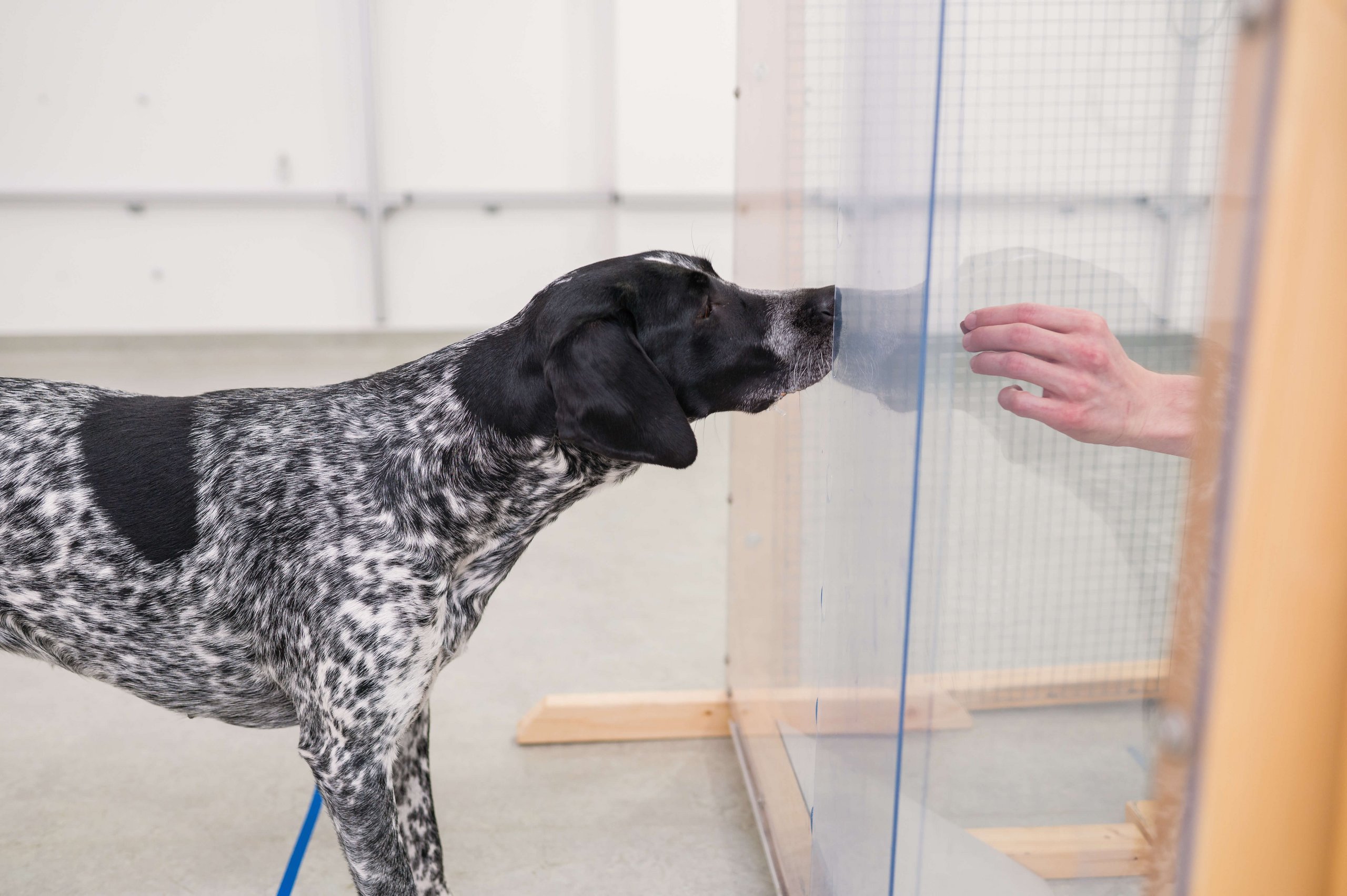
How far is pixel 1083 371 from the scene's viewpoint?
882mm

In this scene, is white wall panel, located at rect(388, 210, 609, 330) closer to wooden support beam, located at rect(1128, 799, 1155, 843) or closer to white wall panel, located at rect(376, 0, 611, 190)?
white wall panel, located at rect(376, 0, 611, 190)

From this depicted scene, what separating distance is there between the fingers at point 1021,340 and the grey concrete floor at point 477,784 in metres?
1.12

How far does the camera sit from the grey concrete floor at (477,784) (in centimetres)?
163

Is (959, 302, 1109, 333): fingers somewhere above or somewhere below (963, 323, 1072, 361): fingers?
above

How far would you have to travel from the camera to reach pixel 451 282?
4730 mm

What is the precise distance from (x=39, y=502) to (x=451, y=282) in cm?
359

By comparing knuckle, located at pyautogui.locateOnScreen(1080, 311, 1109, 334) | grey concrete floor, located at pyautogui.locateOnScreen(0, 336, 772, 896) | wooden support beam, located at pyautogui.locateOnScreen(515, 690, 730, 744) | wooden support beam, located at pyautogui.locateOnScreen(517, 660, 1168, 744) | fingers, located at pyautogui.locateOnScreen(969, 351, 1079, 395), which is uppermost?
knuckle, located at pyautogui.locateOnScreen(1080, 311, 1109, 334)

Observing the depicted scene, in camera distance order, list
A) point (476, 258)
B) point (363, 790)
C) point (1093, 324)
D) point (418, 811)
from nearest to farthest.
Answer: point (1093, 324) < point (363, 790) < point (418, 811) < point (476, 258)

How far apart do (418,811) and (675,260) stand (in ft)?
3.15

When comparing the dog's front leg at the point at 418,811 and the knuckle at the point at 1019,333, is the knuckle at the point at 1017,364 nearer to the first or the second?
the knuckle at the point at 1019,333

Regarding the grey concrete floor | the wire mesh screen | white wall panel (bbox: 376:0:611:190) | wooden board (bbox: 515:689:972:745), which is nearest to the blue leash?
the grey concrete floor

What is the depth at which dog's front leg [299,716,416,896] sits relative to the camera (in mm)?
1212

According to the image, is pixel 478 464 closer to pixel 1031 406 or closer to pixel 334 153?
pixel 1031 406

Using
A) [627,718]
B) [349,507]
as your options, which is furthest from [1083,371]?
[627,718]
